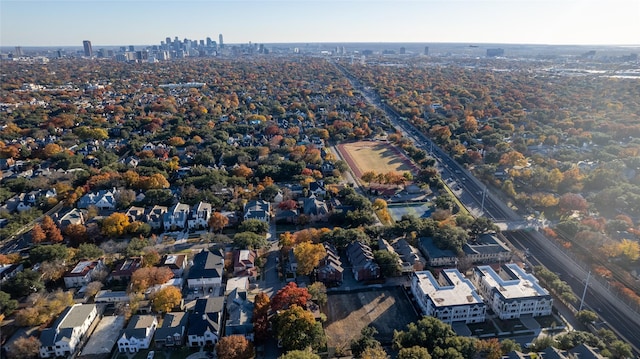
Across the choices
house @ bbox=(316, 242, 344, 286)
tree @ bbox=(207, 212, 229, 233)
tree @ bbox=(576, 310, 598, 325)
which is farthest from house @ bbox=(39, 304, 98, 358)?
tree @ bbox=(576, 310, 598, 325)

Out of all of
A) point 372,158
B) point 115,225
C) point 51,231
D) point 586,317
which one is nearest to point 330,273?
point 586,317

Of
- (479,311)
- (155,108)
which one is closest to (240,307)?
(479,311)

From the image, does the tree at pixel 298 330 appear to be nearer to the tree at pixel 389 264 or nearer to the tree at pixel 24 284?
the tree at pixel 389 264

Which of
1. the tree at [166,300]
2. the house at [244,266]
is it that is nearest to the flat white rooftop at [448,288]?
the house at [244,266]

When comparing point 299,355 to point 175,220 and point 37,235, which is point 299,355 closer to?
point 175,220

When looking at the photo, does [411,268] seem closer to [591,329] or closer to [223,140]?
[591,329]

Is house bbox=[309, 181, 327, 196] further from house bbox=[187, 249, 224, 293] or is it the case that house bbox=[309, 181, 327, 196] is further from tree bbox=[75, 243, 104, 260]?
tree bbox=[75, 243, 104, 260]
